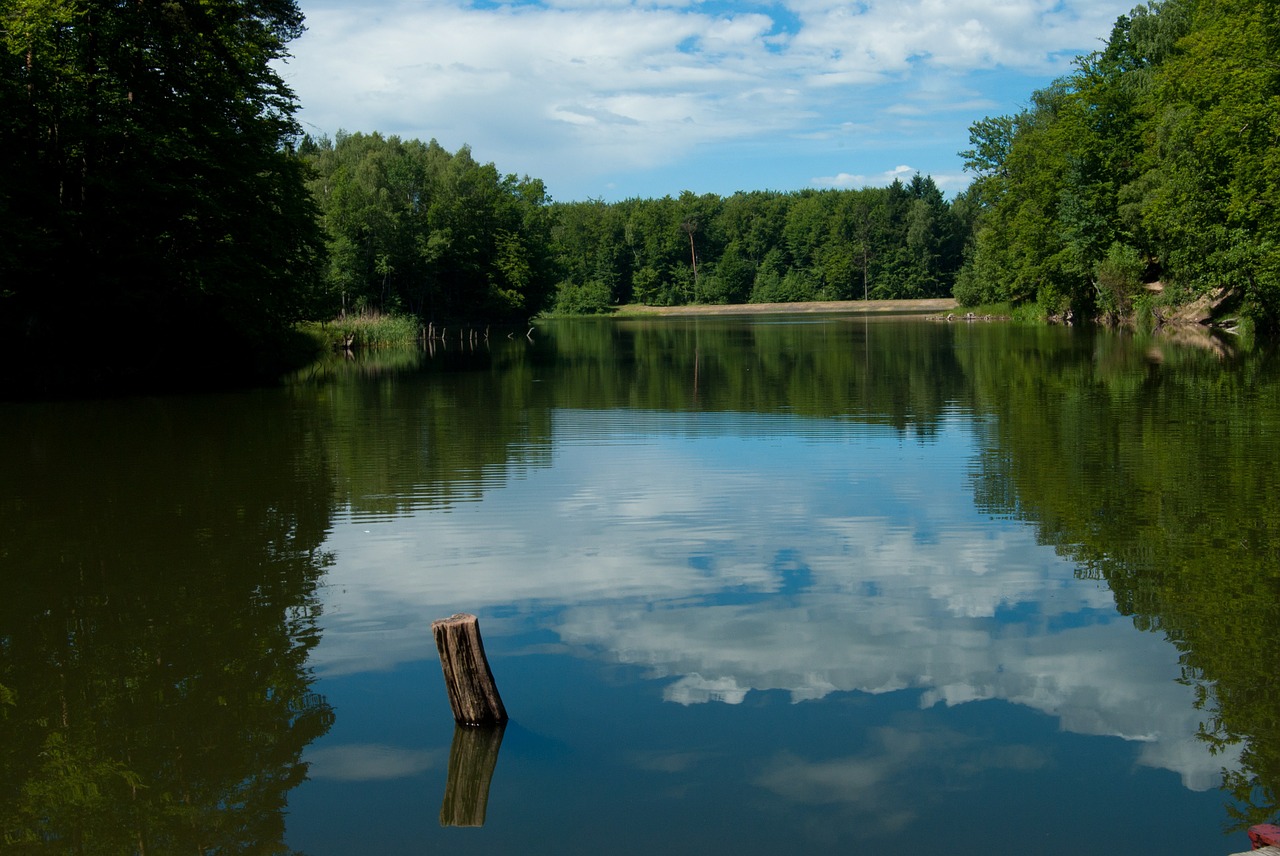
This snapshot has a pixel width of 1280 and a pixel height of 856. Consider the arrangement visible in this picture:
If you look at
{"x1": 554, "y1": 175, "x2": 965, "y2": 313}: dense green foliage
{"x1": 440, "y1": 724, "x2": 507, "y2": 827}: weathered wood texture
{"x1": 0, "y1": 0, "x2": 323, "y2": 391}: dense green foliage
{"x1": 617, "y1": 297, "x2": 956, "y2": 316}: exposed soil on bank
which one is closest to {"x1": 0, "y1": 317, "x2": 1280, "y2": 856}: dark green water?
{"x1": 440, "y1": 724, "x2": 507, "y2": 827}: weathered wood texture

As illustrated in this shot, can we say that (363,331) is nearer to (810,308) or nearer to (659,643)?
(659,643)

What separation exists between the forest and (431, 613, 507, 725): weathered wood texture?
22475 mm

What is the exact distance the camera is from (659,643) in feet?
27.0

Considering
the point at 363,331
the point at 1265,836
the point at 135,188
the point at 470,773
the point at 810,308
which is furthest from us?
the point at 810,308

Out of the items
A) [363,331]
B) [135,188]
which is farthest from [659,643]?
[363,331]

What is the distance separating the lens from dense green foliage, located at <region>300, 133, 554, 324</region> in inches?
2734

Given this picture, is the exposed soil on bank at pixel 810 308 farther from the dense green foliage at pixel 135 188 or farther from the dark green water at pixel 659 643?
the dark green water at pixel 659 643

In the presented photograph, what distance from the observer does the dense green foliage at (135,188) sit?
26766 mm

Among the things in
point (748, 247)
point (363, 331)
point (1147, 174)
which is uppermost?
point (748, 247)

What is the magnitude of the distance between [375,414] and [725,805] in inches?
749

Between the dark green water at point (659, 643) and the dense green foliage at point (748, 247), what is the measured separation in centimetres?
11220

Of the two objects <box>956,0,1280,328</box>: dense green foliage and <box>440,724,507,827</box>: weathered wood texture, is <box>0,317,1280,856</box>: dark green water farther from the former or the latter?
<box>956,0,1280,328</box>: dense green foliage

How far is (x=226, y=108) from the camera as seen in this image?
33031 millimetres

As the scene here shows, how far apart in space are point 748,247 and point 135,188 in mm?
121172
